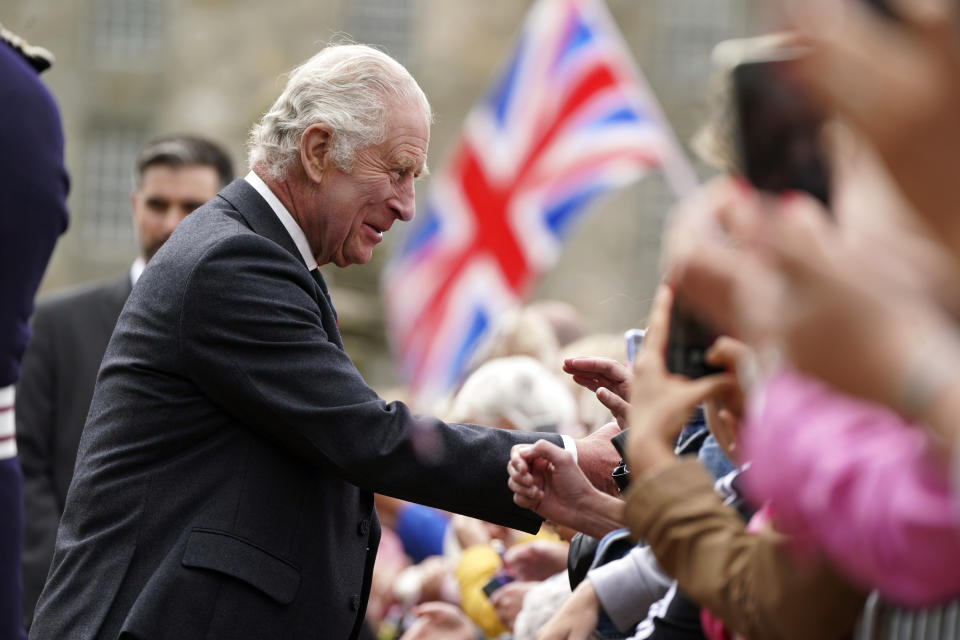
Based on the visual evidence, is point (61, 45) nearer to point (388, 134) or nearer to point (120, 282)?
point (120, 282)

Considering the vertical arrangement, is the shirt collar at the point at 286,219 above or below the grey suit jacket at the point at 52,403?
above

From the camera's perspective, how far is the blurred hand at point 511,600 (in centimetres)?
398

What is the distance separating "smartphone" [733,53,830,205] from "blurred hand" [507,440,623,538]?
1.18 m

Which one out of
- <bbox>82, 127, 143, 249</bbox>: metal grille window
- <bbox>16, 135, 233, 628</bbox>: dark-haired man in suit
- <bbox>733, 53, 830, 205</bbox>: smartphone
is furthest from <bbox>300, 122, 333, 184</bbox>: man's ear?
<bbox>82, 127, 143, 249</bbox>: metal grille window

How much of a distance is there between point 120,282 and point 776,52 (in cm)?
412

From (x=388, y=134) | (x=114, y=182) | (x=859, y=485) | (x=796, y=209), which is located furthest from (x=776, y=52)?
(x=114, y=182)

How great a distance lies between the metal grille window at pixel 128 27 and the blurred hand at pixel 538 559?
27128 millimetres

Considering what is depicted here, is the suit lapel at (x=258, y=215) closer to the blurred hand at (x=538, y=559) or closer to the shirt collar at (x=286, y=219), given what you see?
the shirt collar at (x=286, y=219)

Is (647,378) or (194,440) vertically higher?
(647,378)

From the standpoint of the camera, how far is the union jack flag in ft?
26.8

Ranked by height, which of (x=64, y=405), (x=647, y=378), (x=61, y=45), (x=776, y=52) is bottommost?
(x=61, y=45)

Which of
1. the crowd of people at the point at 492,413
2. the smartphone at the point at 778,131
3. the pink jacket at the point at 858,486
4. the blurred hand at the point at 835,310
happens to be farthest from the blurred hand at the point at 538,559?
the blurred hand at the point at 835,310

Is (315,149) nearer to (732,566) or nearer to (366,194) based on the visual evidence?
(366,194)

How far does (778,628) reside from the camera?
6.14 ft
